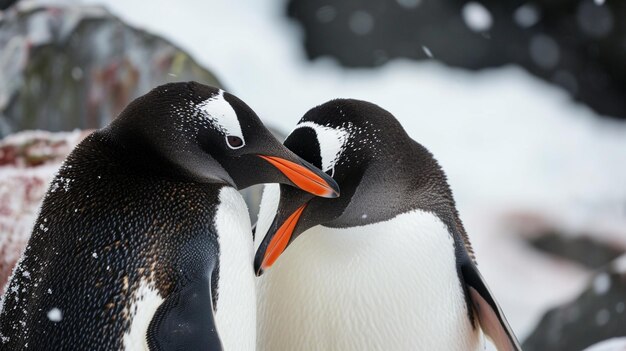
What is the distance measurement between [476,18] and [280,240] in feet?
5.48

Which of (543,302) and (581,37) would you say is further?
(581,37)

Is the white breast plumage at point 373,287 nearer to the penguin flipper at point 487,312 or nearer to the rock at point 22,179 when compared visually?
the penguin flipper at point 487,312

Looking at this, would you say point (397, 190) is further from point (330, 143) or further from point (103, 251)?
point (103, 251)

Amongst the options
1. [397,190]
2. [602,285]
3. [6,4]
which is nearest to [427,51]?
[602,285]

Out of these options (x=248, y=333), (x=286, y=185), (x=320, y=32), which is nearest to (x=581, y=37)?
(x=320, y=32)

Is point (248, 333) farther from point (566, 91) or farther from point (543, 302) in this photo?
point (566, 91)

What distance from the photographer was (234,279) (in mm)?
1041

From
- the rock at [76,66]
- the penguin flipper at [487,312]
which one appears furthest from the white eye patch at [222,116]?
the rock at [76,66]

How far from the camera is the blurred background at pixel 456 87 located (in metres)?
2.13

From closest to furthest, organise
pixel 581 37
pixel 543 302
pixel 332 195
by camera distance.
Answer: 1. pixel 332 195
2. pixel 543 302
3. pixel 581 37

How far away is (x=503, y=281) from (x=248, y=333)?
1408mm

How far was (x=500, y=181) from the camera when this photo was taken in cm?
245

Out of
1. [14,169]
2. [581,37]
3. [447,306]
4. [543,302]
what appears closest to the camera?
[447,306]

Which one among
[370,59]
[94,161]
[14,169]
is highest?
[94,161]
